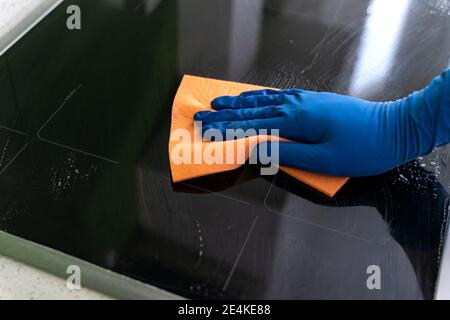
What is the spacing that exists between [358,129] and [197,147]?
377mm

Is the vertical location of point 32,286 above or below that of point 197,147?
below

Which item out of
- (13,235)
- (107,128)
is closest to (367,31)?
(107,128)

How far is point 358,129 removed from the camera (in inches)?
47.5

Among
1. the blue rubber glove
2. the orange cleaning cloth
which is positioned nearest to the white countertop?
the orange cleaning cloth

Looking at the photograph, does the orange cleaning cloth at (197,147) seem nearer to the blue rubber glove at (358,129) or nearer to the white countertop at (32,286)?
the blue rubber glove at (358,129)

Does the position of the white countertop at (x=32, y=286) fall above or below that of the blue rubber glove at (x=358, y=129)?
below

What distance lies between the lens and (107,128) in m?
1.40

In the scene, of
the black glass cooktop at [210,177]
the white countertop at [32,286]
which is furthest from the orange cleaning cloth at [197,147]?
the white countertop at [32,286]

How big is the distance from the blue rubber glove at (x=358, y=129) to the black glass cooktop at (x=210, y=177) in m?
0.07

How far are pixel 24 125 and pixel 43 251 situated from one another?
0.41 metres

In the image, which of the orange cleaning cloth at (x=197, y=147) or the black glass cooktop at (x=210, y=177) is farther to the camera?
the orange cleaning cloth at (x=197, y=147)

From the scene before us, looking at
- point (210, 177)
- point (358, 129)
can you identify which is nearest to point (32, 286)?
point (210, 177)

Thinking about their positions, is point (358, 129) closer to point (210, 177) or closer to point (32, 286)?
point (210, 177)

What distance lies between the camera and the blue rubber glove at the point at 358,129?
1.20 metres
